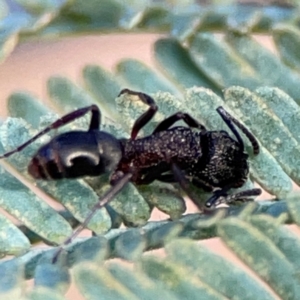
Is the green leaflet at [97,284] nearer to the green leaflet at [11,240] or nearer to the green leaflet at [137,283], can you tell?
the green leaflet at [137,283]

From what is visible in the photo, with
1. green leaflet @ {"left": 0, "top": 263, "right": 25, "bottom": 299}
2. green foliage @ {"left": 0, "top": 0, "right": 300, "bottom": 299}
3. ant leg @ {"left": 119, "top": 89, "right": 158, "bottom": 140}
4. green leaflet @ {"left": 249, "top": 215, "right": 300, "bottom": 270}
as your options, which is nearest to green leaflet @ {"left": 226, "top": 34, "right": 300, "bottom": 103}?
green foliage @ {"left": 0, "top": 0, "right": 300, "bottom": 299}

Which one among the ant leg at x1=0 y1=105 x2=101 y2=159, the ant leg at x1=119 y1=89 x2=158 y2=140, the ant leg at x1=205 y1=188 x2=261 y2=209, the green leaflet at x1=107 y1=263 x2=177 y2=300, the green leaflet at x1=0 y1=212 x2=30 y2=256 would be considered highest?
the ant leg at x1=0 y1=105 x2=101 y2=159

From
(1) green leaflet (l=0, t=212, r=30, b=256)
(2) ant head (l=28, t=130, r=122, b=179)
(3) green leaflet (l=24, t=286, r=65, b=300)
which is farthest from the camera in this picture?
(2) ant head (l=28, t=130, r=122, b=179)

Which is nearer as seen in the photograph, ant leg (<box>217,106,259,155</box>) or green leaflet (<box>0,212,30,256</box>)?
green leaflet (<box>0,212,30,256</box>)

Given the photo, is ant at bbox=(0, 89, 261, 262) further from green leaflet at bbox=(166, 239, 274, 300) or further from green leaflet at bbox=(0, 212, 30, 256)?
green leaflet at bbox=(166, 239, 274, 300)

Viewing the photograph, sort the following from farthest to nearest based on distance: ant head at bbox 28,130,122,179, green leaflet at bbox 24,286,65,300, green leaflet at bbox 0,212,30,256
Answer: ant head at bbox 28,130,122,179, green leaflet at bbox 0,212,30,256, green leaflet at bbox 24,286,65,300

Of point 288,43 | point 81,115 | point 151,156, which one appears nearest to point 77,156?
point 81,115

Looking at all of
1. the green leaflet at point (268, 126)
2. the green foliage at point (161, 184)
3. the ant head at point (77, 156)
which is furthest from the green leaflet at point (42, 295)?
the green leaflet at point (268, 126)

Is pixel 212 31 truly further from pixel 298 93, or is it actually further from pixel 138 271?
pixel 138 271
